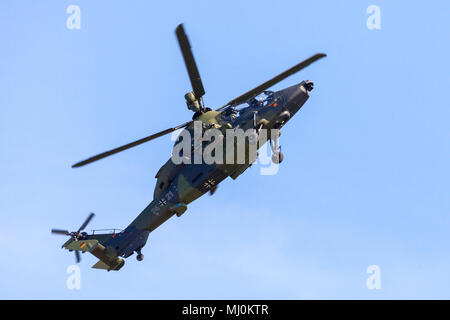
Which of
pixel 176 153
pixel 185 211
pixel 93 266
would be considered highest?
pixel 176 153

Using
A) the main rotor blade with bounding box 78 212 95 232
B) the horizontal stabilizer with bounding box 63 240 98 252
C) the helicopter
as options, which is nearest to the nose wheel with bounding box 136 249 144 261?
the helicopter

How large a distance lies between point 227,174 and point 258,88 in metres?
6.35

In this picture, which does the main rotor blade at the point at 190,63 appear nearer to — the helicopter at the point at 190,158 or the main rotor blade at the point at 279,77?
the helicopter at the point at 190,158

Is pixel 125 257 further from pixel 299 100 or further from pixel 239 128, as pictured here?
pixel 299 100

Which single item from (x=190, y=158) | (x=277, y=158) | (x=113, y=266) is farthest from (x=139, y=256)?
(x=277, y=158)

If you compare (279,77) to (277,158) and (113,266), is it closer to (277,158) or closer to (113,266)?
(277,158)

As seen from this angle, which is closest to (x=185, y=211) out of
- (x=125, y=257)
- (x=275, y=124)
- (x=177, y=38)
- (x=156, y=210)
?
(x=156, y=210)

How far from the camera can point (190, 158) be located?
4009 cm

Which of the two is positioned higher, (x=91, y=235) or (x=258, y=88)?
(x=258, y=88)

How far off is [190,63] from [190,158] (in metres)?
6.21

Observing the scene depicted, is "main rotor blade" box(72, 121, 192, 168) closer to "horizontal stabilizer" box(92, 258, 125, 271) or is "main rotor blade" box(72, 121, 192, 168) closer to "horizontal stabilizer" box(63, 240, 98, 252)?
"horizontal stabilizer" box(63, 240, 98, 252)

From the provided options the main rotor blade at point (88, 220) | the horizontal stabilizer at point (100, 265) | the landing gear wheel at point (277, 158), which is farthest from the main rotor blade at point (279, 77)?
the horizontal stabilizer at point (100, 265)

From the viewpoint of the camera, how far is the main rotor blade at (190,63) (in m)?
35.6

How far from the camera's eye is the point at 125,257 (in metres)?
42.3
